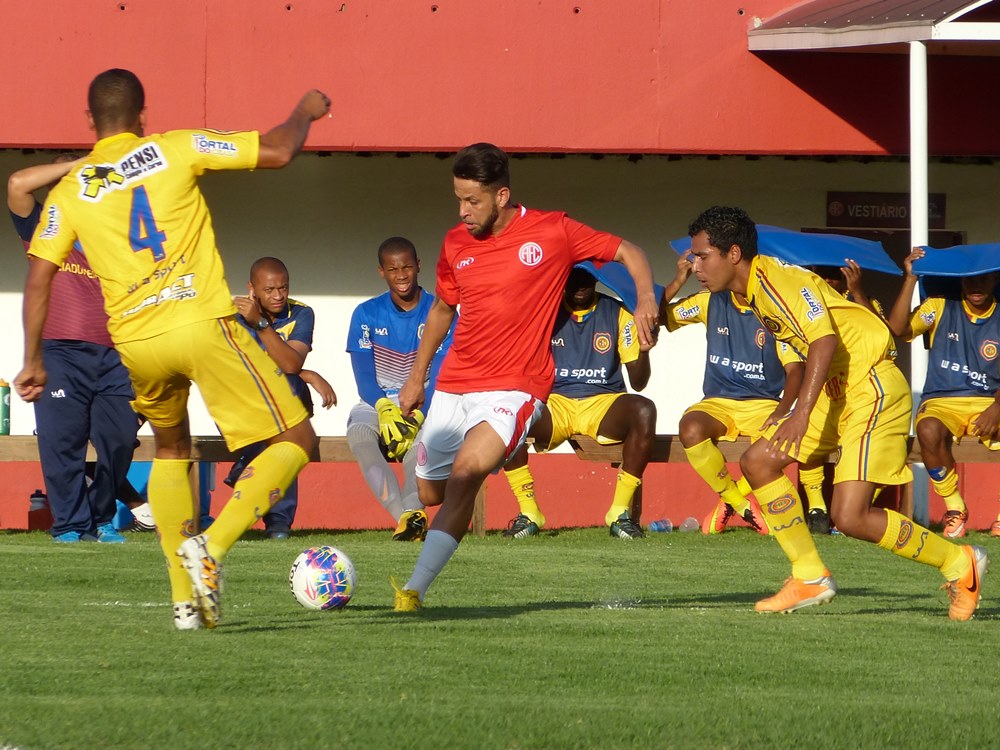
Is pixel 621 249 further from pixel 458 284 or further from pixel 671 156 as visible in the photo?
A: pixel 671 156

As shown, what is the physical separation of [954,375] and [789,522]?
524cm

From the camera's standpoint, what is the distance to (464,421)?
677cm

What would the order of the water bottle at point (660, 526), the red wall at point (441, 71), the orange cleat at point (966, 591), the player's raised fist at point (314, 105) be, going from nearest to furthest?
the player's raised fist at point (314, 105) < the orange cleat at point (966, 591) < the water bottle at point (660, 526) < the red wall at point (441, 71)

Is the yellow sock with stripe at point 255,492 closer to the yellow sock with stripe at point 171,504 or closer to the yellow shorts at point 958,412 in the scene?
the yellow sock with stripe at point 171,504

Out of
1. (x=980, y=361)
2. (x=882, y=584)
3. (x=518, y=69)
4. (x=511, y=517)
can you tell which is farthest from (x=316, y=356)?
(x=882, y=584)

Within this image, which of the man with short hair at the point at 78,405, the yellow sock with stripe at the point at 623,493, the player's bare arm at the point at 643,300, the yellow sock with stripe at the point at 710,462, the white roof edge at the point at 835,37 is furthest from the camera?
the white roof edge at the point at 835,37

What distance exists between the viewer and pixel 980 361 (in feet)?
38.5

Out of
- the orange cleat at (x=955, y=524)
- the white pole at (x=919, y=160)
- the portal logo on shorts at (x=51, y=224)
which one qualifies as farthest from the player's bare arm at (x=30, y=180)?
the orange cleat at (x=955, y=524)

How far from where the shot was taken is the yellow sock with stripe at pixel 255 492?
582 centimetres

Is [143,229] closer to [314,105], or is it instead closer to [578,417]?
[314,105]

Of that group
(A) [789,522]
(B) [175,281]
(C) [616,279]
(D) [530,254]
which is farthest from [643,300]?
(C) [616,279]

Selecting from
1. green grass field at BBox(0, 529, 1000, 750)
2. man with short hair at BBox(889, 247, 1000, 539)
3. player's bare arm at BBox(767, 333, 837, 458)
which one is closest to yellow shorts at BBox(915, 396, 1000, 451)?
man with short hair at BBox(889, 247, 1000, 539)

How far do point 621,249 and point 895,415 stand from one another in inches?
57.9

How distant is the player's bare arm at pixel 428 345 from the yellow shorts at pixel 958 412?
552cm
